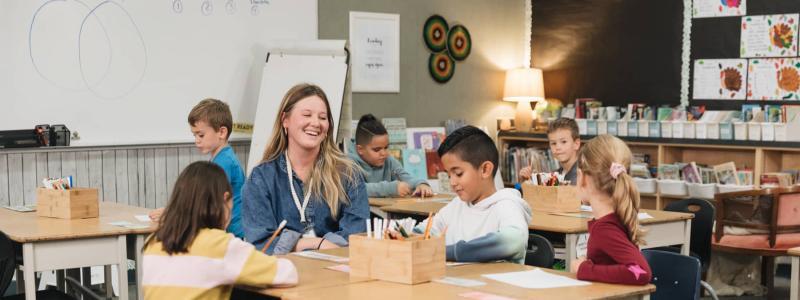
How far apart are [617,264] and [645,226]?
1.94m

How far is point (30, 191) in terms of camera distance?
19.5 ft

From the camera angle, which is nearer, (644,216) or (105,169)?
(644,216)

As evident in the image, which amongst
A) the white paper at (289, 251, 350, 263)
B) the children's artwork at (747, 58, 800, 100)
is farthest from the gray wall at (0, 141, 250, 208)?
the children's artwork at (747, 58, 800, 100)

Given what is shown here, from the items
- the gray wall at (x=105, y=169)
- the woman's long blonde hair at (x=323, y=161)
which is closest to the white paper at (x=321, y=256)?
the woman's long blonde hair at (x=323, y=161)

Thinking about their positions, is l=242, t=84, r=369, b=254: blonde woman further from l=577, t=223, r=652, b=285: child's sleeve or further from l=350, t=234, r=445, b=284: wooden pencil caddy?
l=577, t=223, r=652, b=285: child's sleeve

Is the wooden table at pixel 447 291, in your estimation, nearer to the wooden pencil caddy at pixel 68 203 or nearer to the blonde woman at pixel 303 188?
the blonde woman at pixel 303 188

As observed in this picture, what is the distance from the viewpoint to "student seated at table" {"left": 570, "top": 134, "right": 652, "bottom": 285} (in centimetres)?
Answer: 271

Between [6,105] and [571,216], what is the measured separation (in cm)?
354

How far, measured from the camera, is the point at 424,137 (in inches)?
317

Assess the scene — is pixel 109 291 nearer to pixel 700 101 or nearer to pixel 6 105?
pixel 6 105

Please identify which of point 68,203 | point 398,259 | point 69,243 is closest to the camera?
point 398,259

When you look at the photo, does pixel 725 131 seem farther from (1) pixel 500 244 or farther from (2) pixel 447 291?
(2) pixel 447 291

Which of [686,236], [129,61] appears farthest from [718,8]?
[129,61]

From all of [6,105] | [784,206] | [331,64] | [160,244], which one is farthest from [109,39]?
[784,206]
